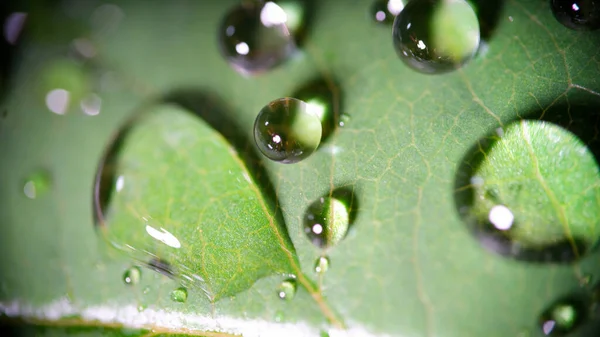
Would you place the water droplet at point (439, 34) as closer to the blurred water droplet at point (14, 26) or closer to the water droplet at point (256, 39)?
the water droplet at point (256, 39)

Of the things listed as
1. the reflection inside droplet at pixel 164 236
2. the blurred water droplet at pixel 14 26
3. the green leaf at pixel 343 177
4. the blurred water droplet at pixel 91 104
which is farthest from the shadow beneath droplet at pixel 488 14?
the blurred water droplet at pixel 14 26

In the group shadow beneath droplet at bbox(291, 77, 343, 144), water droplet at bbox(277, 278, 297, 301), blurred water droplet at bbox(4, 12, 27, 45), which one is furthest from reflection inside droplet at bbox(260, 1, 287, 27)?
blurred water droplet at bbox(4, 12, 27, 45)

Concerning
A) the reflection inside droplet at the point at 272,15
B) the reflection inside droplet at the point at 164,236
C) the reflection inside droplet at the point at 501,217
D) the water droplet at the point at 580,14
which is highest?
the water droplet at the point at 580,14

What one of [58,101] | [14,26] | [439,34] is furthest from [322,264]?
[14,26]

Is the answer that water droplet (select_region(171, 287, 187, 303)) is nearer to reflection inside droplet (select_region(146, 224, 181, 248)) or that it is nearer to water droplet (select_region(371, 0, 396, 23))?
reflection inside droplet (select_region(146, 224, 181, 248))

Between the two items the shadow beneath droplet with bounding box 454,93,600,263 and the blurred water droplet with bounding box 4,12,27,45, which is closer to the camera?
the shadow beneath droplet with bounding box 454,93,600,263

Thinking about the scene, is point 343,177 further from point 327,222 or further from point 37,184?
point 37,184
